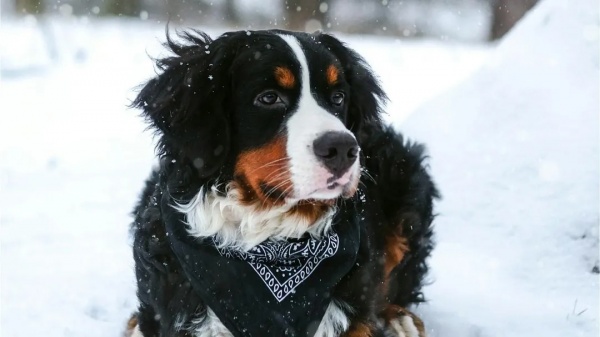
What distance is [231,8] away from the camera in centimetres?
1625

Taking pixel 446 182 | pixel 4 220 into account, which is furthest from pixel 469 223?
pixel 4 220

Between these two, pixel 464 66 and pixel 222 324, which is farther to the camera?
pixel 464 66

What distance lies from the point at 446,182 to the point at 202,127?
130 inches

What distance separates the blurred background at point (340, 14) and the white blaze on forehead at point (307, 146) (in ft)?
42.0

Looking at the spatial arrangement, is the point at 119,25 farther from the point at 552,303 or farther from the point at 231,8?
the point at 552,303

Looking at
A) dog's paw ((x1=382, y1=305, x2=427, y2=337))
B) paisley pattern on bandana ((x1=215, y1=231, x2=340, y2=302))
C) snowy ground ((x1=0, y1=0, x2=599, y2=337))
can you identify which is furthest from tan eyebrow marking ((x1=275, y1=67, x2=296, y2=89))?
snowy ground ((x1=0, y1=0, x2=599, y2=337))

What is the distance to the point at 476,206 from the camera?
218 inches

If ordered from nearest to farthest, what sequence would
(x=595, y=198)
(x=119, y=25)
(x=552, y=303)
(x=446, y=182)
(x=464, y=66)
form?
(x=552, y=303)
(x=595, y=198)
(x=446, y=182)
(x=464, y=66)
(x=119, y=25)

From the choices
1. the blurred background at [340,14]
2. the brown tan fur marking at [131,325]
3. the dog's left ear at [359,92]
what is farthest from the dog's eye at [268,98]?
the blurred background at [340,14]

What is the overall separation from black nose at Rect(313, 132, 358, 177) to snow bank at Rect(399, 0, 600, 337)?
172 cm

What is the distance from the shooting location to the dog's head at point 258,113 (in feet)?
9.18

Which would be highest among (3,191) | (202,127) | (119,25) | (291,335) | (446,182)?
(202,127)

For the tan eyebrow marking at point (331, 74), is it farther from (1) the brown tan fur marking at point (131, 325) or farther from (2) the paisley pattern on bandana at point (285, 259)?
(1) the brown tan fur marking at point (131, 325)

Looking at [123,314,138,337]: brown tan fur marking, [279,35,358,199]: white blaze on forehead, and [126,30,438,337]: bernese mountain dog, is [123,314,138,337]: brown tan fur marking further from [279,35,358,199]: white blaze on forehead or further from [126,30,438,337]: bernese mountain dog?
[279,35,358,199]: white blaze on forehead
